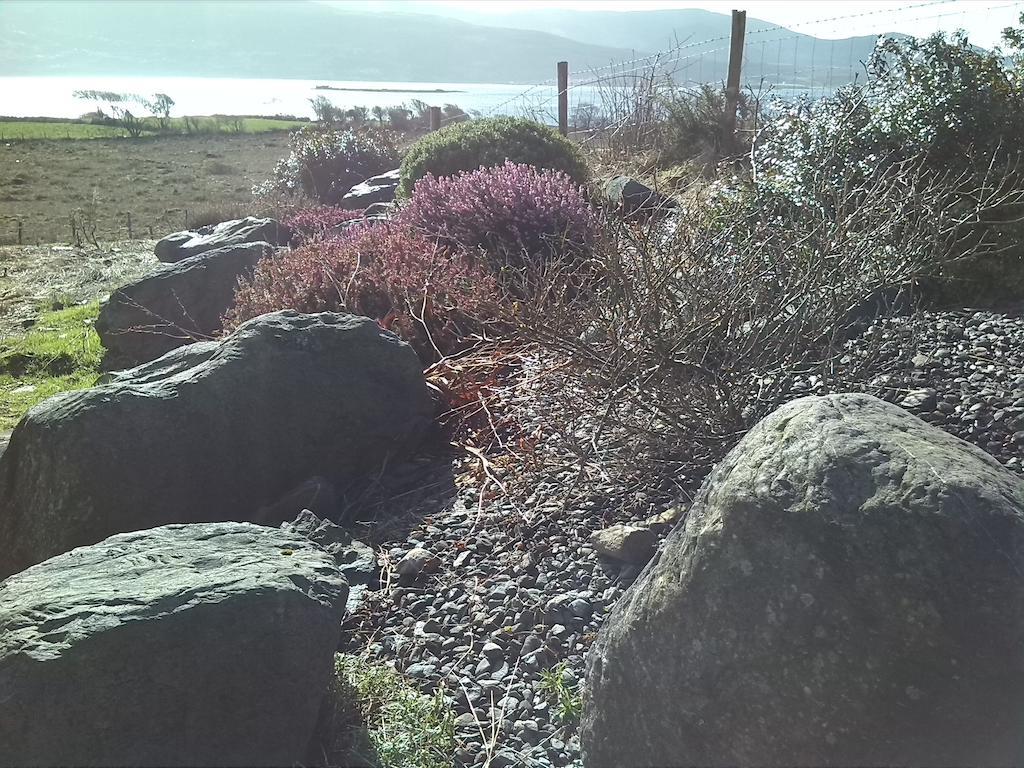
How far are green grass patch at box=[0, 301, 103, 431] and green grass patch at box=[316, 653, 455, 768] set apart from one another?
4.87 metres

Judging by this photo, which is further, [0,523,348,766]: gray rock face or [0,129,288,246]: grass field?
[0,129,288,246]: grass field

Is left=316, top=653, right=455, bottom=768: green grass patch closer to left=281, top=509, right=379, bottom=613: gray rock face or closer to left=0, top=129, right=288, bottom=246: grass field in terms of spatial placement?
left=281, top=509, right=379, bottom=613: gray rock face

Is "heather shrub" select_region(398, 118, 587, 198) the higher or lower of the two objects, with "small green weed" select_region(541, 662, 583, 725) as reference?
higher


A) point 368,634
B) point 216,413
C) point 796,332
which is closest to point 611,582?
point 368,634

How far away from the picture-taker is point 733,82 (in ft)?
39.9

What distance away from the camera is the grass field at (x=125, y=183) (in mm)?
16828

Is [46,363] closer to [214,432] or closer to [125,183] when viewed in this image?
[214,432]

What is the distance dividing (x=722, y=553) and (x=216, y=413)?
9.28 ft

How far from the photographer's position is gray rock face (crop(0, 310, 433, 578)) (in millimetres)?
3750

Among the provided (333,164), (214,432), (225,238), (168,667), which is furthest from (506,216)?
(333,164)

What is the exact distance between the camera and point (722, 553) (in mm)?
1851

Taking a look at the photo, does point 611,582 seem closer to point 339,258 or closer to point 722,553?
point 722,553

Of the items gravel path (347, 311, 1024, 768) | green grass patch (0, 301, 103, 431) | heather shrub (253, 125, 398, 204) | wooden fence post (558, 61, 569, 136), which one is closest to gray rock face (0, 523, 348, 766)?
gravel path (347, 311, 1024, 768)

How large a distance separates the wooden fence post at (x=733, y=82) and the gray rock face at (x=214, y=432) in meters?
8.07
